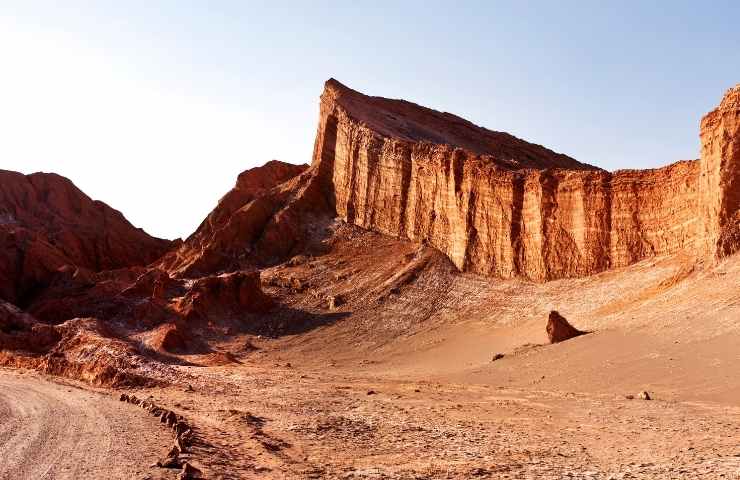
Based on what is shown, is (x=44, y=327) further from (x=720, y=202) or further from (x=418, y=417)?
(x=720, y=202)

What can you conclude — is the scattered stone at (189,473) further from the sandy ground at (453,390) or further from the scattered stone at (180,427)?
the scattered stone at (180,427)

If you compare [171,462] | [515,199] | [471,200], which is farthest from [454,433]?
[471,200]

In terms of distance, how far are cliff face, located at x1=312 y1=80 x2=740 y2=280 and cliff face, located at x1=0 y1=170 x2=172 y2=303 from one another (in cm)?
1891

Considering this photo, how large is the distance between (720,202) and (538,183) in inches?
411

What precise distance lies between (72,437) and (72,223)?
173 feet

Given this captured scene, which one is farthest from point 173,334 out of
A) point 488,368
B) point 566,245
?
point 566,245

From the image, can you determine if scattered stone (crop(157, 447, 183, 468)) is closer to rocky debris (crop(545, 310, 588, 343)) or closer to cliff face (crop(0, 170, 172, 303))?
rocky debris (crop(545, 310, 588, 343))

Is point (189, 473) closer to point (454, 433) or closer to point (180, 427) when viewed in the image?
point (180, 427)

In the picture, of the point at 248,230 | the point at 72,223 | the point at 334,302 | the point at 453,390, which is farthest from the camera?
the point at 72,223

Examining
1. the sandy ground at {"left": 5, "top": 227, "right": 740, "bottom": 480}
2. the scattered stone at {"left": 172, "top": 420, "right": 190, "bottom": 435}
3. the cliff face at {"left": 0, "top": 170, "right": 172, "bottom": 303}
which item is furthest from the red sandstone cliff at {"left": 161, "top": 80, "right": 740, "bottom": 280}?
the scattered stone at {"left": 172, "top": 420, "right": 190, "bottom": 435}

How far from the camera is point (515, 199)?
3853 centimetres

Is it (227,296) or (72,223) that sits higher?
(72,223)

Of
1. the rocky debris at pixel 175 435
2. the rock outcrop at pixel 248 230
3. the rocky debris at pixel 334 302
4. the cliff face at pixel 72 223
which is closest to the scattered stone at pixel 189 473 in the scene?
the rocky debris at pixel 175 435

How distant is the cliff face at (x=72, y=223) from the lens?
59375mm
